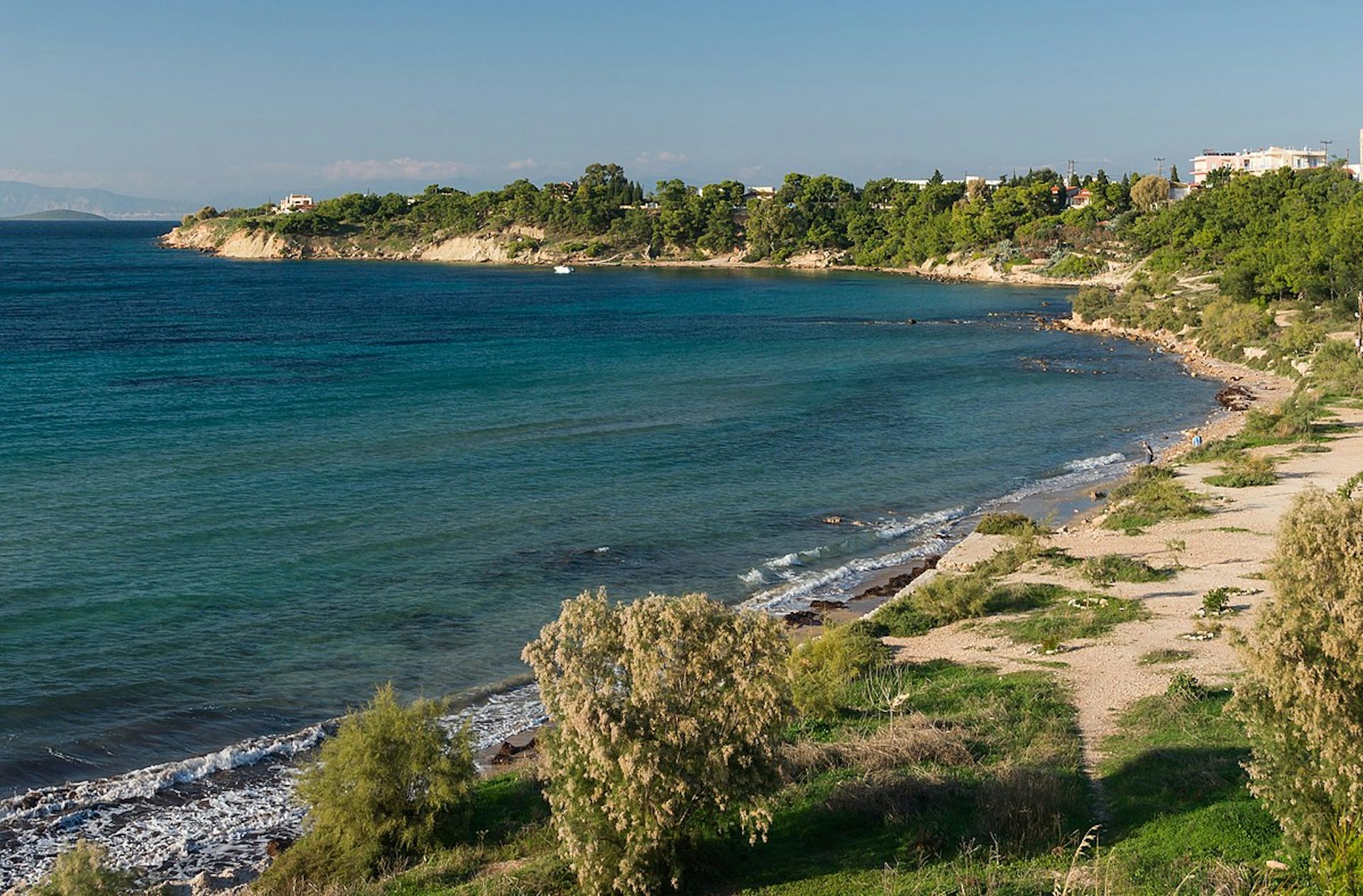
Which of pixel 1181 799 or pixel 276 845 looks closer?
pixel 1181 799

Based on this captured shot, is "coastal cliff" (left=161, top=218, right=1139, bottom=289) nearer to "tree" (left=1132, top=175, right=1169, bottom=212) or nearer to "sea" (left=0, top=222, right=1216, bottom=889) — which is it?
"tree" (left=1132, top=175, right=1169, bottom=212)

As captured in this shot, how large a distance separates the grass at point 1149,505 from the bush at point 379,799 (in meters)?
22.2

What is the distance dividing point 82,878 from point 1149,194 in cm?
14610

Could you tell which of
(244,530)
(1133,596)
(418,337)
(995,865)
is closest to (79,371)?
(418,337)

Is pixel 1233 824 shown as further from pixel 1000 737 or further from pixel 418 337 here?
pixel 418 337

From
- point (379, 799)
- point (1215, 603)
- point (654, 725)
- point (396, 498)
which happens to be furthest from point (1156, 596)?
point (396, 498)

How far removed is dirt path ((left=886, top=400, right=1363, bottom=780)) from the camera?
70.4ft

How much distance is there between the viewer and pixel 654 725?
13633 mm

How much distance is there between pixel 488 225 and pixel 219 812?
586 ft

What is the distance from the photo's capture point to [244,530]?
112 ft

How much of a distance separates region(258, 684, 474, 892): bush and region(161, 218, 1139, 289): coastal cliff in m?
130

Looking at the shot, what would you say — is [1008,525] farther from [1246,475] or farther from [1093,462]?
[1093,462]

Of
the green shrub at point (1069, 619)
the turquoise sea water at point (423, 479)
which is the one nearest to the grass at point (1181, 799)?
the green shrub at point (1069, 619)

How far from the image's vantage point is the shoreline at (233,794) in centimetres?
1806
